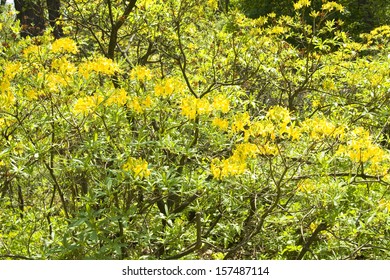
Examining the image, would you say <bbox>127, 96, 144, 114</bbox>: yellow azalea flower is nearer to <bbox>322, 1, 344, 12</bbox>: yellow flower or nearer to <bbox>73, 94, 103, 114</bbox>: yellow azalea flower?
<bbox>73, 94, 103, 114</bbox>: yellow azalea flower

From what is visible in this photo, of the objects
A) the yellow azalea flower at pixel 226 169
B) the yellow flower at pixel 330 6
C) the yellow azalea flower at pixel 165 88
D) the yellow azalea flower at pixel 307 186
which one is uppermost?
the yellow flower at pixel 330 6

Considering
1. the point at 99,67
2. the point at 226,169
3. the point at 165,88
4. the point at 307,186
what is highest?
the point at 99,67

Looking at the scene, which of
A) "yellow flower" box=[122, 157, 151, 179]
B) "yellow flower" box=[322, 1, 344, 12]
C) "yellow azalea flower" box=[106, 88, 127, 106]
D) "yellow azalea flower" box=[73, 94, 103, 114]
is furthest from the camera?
"yellow flower" box=[322, 1, 344, 12]

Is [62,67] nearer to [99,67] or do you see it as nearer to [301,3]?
[99,67]

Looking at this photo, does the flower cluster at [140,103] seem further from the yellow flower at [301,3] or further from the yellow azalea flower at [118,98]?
the yellow flower at [301,3]

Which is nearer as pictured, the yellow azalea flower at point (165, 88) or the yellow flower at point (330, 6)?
the yellow azalea flower at point (165, 88)

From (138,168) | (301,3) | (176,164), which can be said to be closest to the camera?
→ (138,168)

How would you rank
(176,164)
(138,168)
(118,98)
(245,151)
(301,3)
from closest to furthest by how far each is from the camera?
1. (138,168)
2. (245,151)
3. (118,98)
4. (176,164)
5. (301,3)

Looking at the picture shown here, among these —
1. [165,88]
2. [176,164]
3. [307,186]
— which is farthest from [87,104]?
[307,186]

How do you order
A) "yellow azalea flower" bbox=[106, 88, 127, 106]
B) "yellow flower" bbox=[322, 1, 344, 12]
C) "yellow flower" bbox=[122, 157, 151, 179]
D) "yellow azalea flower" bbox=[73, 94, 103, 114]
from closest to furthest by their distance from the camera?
1. "yellow flower" bbox=[122, 157, 151, 179]
2. "yellow azalea flower" bbox=[73, 94, 103, 114]
3. "yellow azalea flower" bbox=[106, 88, 127, 106]
4. "yellow flower" bbox=[322, 1, 344, 12]

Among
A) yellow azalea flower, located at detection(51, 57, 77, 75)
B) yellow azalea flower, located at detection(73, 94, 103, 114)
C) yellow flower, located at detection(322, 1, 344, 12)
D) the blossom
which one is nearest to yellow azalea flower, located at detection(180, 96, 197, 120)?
the blossom

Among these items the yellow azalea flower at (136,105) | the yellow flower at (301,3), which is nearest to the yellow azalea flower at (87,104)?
the yellow azalea flower at (136,105)

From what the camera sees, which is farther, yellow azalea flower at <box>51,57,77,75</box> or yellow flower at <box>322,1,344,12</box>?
yellow flower at <box>322,1,344,12</box>

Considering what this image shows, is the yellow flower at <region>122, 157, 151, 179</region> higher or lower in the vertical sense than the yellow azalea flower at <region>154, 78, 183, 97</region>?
lower
